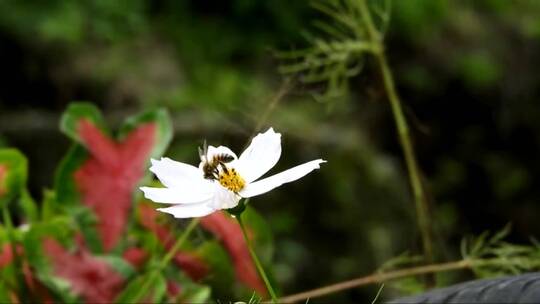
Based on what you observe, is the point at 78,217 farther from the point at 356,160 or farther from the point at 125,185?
the point at 356,160

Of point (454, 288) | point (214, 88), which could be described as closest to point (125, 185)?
point (454, 288)

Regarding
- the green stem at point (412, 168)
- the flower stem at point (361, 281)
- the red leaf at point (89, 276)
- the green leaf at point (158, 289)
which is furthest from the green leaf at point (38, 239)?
the green stem at point (412, 168)

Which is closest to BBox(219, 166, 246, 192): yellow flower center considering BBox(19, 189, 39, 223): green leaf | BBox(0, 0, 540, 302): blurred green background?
BBox(19, 189, 39, 223): green leaf

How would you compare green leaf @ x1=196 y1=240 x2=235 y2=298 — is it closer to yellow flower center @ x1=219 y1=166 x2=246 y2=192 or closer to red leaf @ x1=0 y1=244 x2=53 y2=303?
red leaf @ x1=0 y1=244 x2=53 y2=303

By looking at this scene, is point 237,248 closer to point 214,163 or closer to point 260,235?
point 260,235

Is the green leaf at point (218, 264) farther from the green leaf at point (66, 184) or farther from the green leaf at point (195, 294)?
the green leaf at point (66, 184)
